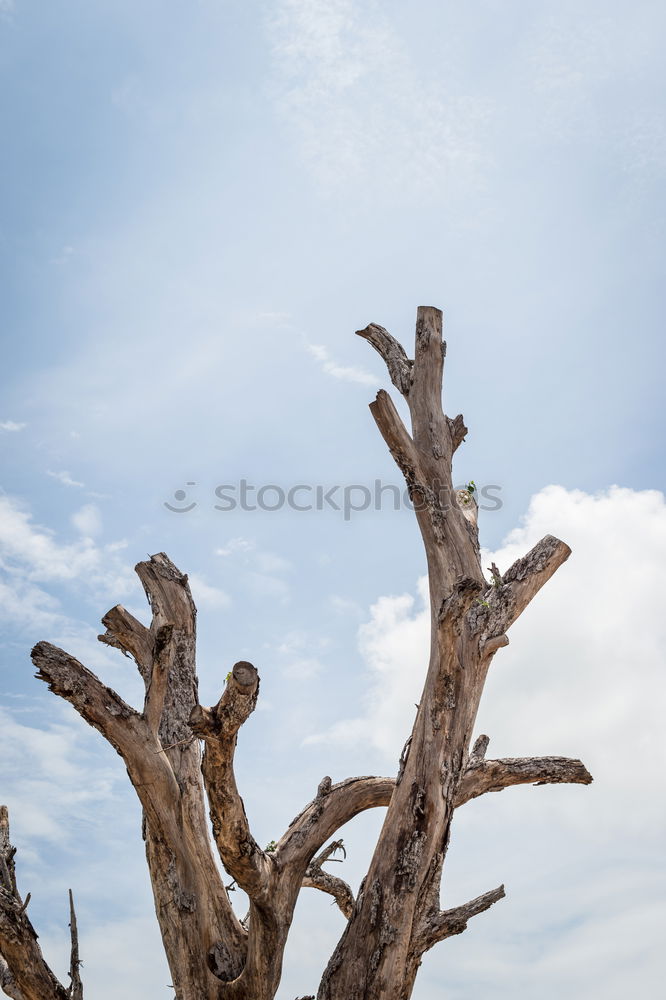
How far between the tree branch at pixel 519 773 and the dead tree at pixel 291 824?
0.04 feet

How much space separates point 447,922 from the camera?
21.4 ft

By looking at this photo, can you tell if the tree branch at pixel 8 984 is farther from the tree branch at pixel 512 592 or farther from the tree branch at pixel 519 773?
the tree branch at pixel 512 592

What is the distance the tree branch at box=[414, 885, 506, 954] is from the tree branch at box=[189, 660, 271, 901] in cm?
133

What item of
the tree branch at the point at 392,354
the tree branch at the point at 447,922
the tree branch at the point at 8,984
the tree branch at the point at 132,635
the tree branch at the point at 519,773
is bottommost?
the tree branch at the point at 8,984

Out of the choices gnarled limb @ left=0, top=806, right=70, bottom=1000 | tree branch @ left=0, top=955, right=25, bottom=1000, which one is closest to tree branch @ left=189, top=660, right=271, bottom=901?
gnarled limb @ left=0, top=806, right=70, bottom=1000

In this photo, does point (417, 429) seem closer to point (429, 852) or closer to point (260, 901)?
point (429, 852)

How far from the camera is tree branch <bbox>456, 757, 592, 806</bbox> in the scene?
286 inches

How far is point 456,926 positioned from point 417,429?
4326 mm

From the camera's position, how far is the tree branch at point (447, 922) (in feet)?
20.9

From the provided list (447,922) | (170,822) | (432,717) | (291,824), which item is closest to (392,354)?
(432,717)

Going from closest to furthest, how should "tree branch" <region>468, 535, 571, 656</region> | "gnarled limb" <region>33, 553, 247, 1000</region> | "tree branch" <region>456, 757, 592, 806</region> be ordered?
"gnarled limb" <region>33, 553, 247, 1000</region> < "tree branch" <region>468, 535, 571, 656</region> < "tree branch" <region>456, 757, 592, 806</region>

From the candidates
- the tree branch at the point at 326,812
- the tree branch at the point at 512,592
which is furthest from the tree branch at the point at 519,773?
the tree branch at the point at 512,592

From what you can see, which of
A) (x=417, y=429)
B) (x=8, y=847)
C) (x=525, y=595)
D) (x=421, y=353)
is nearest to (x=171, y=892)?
(x=8, y=847)

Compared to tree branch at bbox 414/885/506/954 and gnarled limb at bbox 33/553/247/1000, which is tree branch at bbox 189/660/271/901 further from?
tree branch at bbox 414/885/506/954
